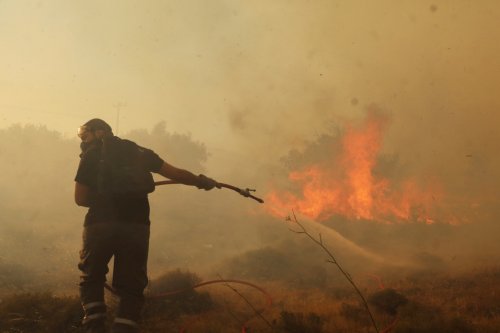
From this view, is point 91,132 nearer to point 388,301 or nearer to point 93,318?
point 93,318

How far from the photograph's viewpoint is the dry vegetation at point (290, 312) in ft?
17.8

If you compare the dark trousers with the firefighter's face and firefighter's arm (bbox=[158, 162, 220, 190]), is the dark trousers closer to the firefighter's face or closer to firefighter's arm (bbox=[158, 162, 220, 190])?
firefighter's arm (bbox=[158, 162, 220, 190])

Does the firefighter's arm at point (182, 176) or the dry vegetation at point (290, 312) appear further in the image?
the dry vegetation at point (290, 312)

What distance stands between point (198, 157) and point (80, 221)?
26.1 metres

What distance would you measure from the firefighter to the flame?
2324 centimetres

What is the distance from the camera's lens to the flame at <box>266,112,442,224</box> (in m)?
Result: 26.7

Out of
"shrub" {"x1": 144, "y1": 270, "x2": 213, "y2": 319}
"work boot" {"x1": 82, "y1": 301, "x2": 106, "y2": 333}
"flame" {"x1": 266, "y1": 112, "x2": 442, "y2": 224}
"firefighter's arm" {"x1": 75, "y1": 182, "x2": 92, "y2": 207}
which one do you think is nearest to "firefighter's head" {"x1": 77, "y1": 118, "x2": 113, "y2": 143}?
"firefighter's arm" {"x1": 75, "y1": 182, "x2": 92, "y2": 207}

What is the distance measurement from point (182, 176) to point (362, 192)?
2480cm

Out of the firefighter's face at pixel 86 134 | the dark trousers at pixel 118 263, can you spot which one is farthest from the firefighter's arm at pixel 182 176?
the firefighter's face at pixel 86 134

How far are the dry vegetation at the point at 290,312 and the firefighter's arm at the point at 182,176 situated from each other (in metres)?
2.13

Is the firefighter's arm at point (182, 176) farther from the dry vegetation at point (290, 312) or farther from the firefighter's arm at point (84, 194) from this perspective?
the dry vegetation at point (290, 312)

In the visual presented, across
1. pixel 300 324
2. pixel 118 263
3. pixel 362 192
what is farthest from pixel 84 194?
pixel 362 192

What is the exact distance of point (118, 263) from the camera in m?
3.77

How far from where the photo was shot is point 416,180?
1357 inches
